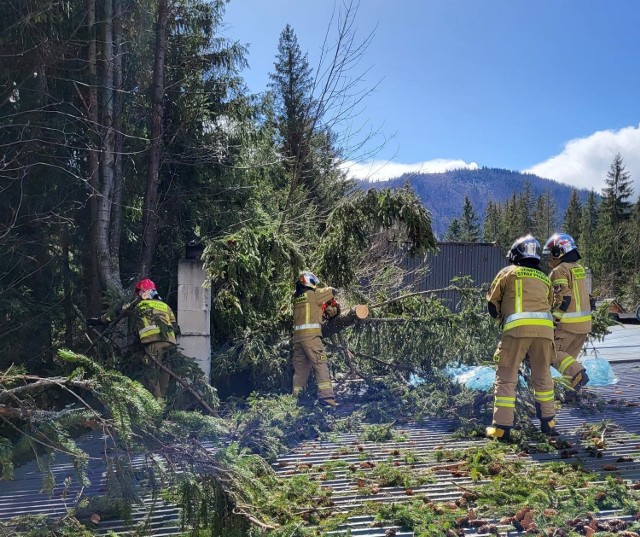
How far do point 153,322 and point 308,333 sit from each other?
1.92 m

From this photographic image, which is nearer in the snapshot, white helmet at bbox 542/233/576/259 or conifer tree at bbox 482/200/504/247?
white helmet at bbox 542/233/576/259

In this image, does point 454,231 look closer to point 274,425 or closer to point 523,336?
point 523,336

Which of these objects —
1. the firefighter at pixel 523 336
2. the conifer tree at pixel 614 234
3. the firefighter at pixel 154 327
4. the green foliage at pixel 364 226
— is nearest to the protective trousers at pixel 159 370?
the firefighter at pixel 154 327

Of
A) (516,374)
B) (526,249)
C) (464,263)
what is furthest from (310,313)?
(464,263)

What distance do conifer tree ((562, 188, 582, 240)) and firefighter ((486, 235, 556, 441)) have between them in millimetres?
53671

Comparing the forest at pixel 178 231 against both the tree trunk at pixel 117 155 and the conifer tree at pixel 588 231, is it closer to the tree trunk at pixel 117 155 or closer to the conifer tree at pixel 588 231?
the tree trunk at pixel 117 155

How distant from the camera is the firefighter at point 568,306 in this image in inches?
254

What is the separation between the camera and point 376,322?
782 centimetres

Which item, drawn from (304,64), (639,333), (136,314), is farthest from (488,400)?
(304,64)

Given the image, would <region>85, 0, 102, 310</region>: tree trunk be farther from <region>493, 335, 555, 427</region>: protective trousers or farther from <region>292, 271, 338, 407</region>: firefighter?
<region>493, 335, 555, 427</region>: protective trousers

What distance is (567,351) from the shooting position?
6746 millimetres

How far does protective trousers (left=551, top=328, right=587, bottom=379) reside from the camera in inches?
252

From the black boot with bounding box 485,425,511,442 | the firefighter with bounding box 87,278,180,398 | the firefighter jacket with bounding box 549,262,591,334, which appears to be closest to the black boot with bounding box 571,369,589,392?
the firefighter jacket with bounding box 549,262,591,334

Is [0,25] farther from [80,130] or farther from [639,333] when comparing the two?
[639,333]
